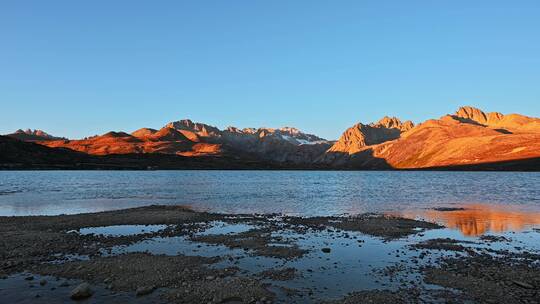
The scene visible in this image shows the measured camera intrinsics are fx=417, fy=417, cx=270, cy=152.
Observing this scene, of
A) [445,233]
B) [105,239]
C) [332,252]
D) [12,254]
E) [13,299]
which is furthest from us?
[445,233]

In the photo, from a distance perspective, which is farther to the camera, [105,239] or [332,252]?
[105,239]

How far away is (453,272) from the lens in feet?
82.5

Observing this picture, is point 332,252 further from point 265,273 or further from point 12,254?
point 12,254

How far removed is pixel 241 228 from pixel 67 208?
3469cm

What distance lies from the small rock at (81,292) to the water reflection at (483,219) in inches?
1335

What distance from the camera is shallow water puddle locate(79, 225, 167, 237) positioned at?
130ft

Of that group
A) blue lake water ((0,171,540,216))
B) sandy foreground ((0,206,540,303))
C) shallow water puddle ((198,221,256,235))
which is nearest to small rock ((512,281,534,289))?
sandy foreground ((0,206,540,303))

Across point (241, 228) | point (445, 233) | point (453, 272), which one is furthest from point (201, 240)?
point (445, 233)

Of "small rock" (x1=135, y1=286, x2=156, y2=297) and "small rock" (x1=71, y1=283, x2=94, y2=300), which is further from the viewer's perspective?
"small rock" (x1=135, y1=286, x2=156, y2=297)

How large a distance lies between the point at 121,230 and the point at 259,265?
20080mm

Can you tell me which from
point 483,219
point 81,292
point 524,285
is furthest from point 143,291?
point 483,219

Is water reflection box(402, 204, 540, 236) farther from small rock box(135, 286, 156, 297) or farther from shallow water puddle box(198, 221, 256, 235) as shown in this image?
small rock box(135, 286, 156, 297)

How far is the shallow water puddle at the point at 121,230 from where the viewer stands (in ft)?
130

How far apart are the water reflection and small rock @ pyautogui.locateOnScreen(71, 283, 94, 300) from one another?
33907 mm
